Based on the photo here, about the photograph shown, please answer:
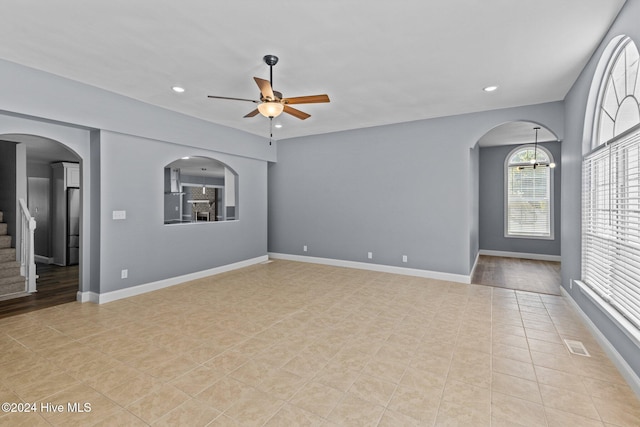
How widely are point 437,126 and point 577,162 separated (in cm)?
210

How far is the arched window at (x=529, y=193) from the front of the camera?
720 centimetres

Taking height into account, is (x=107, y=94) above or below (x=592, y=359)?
above

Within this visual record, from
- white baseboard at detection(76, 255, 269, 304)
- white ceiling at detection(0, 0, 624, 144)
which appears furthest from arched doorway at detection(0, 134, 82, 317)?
white ceiling at detection(0, 0, 624, 144)

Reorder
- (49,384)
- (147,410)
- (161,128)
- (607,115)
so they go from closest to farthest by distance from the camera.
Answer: (147,410) → (49,384) → (607,115) → (161,128)

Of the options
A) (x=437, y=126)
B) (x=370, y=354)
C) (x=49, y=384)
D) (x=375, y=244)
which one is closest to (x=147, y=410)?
(x=49, y=384)

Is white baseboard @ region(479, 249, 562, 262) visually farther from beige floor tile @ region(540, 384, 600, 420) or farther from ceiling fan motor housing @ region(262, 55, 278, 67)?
ceiling fan motor housing @ region(262, 55, 278, 67)

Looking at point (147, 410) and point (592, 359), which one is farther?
point (592, 359)

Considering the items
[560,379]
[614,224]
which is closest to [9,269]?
[560,379]

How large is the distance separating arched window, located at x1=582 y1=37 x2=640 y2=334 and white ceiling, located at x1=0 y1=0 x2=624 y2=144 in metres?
0.44

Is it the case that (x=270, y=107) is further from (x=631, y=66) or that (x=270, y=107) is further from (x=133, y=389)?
(x=631, y=66)

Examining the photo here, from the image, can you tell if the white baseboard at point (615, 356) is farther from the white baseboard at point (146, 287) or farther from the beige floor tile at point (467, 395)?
the white baseboard at point (146, 287)

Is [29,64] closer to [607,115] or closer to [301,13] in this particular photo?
[301,13]

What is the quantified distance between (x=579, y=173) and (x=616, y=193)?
39.2 inches

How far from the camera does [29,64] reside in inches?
126
